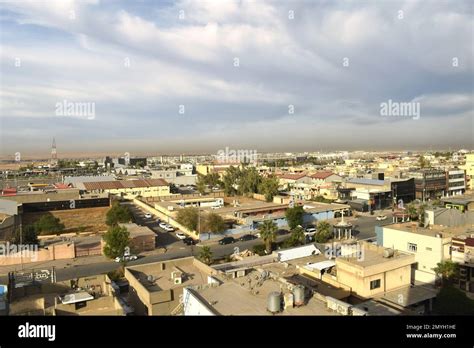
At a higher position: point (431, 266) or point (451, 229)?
point (451, 229)

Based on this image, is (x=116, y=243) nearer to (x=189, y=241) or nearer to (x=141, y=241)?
(x=141, y=241)

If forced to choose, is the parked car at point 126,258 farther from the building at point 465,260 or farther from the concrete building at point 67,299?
the building at point 465,260

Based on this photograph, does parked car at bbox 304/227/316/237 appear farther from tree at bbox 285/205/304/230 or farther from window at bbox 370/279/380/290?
window at bbox 370/279/380/290

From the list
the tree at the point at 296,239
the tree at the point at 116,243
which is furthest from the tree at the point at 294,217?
the tree at the point at 116,243
